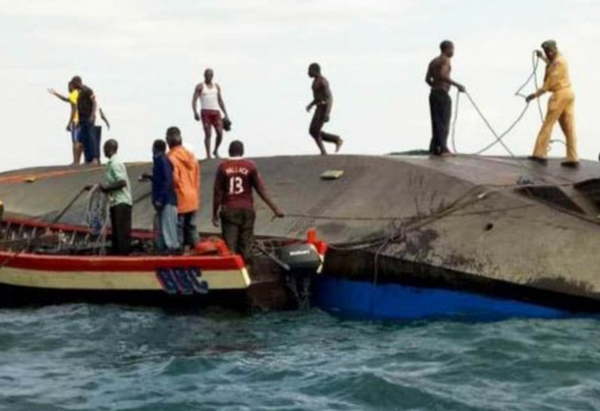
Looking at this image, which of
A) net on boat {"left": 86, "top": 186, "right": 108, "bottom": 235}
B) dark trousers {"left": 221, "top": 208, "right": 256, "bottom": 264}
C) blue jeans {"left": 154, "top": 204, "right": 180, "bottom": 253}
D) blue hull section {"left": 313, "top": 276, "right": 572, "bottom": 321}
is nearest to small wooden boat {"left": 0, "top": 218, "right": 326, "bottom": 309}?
dark trousers {"left": 221, "top": 208, "right": 256, "bottom": 264}

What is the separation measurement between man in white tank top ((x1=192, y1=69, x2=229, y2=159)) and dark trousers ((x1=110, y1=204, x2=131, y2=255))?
6.72 metres

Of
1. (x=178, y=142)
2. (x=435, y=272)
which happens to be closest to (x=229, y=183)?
(x=178, y=142)

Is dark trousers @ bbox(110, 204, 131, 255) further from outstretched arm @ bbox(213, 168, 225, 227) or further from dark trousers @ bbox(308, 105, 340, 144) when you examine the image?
dark trousers @ bbox(308, 105, 340, 144)

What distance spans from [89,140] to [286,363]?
14405mm

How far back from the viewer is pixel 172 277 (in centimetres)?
1786

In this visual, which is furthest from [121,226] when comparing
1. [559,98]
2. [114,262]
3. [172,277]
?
[559,98]

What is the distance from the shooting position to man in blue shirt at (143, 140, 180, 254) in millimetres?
18859

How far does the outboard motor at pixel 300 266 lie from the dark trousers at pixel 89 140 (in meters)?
10.6

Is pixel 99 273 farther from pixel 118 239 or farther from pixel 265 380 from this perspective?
pixel 265 380

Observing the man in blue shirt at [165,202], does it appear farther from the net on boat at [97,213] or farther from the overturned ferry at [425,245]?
the net on boat at [97,213]

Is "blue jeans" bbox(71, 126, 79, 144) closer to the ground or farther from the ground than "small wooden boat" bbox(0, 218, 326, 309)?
farther from the ground

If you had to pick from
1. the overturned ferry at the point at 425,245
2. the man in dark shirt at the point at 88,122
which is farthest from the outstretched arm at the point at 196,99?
the overturned ferry at the point at 425,245

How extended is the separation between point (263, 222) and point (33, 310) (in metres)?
3.66

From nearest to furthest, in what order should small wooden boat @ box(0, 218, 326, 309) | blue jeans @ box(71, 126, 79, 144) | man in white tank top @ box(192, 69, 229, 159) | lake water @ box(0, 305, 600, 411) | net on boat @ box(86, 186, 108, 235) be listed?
lake water @ box(0, 305, 600, 411) < small wooden boat @ box(0, 218, 326, 309) < net on boat @ box(86, 186, 108, 235) < man in white tank top @ box(192, 69, 229, 159) < blue jeans @ box(71, 126, 79, 144)
